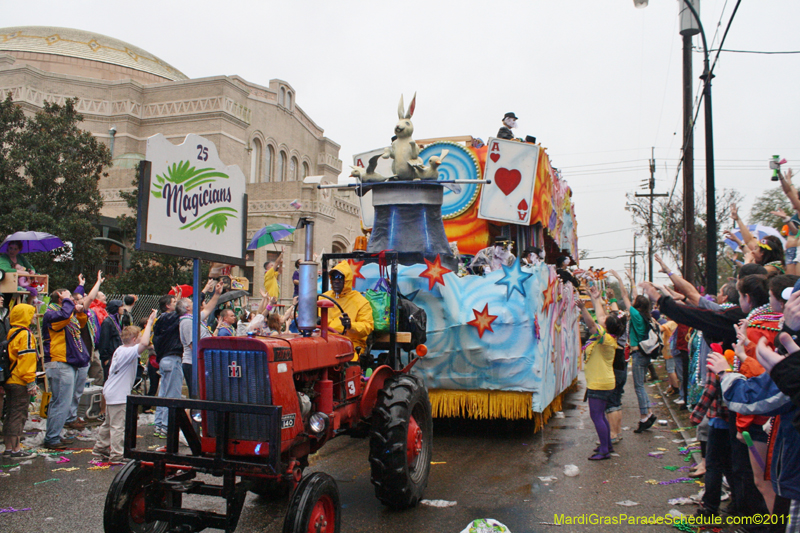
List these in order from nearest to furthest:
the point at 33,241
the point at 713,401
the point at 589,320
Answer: the point at 713,401, the point at 589,320, the point at 33,241

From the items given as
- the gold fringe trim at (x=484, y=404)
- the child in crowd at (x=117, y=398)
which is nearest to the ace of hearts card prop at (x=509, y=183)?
the gold fringe trim at (x=484, y=404)

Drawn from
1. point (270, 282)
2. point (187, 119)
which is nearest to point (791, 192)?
point (270, 282)

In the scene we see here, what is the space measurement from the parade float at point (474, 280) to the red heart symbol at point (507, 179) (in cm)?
2

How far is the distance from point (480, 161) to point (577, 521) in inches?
287

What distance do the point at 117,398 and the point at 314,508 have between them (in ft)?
13.1

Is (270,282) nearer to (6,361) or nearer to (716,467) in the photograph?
(6,361)

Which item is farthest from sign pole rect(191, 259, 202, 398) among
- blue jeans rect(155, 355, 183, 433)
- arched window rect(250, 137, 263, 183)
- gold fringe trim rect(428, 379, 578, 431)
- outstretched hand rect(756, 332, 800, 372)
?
arched window rect(250, 137, 263, 183)

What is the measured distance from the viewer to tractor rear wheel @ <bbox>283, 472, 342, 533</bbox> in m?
3.54

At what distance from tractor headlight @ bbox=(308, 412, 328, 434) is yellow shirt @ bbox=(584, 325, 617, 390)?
3.84 metres

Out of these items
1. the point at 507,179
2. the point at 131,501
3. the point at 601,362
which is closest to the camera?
the point at 131,501

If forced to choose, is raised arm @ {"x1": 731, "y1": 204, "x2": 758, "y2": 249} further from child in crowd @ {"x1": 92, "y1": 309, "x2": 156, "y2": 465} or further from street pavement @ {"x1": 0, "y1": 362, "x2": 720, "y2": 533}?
child in crowd @ {"x1": 92, "y1": 309, "x2": 156, "y2": 465}

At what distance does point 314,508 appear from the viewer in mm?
3709

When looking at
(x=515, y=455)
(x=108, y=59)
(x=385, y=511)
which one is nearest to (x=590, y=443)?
(x=515, y=455)

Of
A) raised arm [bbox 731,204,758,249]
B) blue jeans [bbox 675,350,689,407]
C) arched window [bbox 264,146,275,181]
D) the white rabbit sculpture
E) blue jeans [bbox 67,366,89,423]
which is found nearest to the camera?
raised arm [bbox 731,204,758,249]
